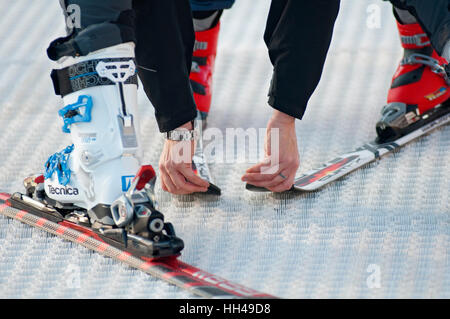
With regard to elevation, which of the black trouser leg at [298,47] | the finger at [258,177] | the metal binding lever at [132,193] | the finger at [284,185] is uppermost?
the black trouser leg at [298,47]

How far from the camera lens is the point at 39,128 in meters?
1.73

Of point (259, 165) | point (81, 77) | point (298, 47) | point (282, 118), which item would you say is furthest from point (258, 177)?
point (81, 77)

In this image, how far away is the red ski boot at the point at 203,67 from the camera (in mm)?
1669

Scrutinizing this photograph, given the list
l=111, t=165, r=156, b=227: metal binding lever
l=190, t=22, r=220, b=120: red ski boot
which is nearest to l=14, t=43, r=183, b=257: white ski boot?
l=111, t=165, r=156, b=227: metal binding lever

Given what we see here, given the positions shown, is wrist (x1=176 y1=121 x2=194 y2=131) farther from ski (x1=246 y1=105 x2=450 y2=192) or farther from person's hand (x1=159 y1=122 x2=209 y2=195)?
ski (x1=246 y1=105 x2=450 y2=192)

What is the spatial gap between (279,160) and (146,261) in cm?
35

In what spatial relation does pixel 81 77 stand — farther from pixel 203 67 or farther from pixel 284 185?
pixel 203 67

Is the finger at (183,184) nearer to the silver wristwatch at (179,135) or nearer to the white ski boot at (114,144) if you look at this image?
the silver wristwatch at (179,135)

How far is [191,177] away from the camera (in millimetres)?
1346

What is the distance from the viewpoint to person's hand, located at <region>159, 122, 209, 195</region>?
4.33 ft

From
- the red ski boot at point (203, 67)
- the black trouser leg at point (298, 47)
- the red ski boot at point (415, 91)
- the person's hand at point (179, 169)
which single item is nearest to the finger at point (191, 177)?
the person's hand at point (179, 169)

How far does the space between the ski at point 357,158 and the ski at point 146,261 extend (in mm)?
317

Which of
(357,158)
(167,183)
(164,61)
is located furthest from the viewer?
(357,158)
